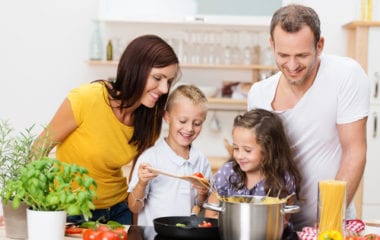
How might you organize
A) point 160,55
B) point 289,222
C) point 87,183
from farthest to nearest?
point 160,55, point 289,222, point 87,183

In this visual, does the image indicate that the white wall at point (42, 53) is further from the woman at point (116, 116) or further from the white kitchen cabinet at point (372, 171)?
the woman at point (116, 116)

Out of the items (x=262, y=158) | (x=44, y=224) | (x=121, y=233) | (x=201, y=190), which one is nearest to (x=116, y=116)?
(x=201, y=190)

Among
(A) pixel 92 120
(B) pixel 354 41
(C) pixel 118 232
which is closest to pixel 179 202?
(A) pixel 92 120

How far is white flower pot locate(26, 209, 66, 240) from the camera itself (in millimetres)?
2207

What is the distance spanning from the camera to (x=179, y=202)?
302cm

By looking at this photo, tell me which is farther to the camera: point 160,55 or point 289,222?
point 160,55

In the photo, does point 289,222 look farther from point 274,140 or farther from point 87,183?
point 87,183

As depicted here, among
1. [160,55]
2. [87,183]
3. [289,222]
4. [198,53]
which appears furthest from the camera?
[198,53]

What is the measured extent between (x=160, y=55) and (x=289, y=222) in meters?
0.84

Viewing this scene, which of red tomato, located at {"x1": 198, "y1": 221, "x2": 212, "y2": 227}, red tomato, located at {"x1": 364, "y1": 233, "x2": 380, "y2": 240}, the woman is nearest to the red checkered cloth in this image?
red tomato, located at {"x1": 364, "y1": 233, "x2": 380, "y2": 240}

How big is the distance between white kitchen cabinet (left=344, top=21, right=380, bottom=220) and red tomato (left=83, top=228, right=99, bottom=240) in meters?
3.32

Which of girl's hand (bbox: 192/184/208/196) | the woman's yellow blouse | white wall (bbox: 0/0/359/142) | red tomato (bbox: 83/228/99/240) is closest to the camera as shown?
red tomato (bbox: 83/228/99/240)

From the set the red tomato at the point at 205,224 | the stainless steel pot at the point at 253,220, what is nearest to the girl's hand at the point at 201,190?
the red tomato at the point at 205,224

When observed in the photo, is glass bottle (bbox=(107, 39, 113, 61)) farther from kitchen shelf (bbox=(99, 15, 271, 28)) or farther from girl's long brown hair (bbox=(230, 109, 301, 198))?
girl's long brown hair (bbox=(230, 109, 301, 198))
